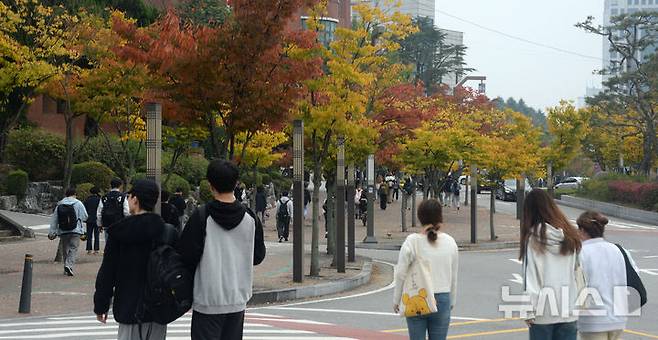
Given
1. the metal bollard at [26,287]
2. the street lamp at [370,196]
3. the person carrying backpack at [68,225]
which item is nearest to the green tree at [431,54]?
the street lamp at [370,196]

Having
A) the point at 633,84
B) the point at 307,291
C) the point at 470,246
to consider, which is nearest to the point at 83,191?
the point at 470,246

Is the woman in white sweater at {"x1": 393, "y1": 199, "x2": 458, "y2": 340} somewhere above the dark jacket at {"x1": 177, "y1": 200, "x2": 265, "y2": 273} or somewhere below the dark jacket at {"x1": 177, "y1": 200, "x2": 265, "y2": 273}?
below

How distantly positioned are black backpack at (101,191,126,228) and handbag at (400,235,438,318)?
484 inches

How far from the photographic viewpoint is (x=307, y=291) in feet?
55.6

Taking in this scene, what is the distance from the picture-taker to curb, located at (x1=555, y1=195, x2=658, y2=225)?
156 feet

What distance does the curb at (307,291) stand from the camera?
15961mm

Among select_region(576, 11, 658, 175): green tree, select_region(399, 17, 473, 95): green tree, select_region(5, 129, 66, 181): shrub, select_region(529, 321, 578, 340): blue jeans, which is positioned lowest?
select_region(529, 321, 578, 340): blue jeans

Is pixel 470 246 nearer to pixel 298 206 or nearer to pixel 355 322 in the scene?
pixel 298 206

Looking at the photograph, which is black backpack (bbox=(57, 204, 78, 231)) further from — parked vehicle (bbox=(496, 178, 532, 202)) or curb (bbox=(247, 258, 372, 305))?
parked vehicle (bbox=(496, 178, 532, 202))

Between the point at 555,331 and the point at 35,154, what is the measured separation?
31463mm

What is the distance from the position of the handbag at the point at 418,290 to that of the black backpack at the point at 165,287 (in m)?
1.85

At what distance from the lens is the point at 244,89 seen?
1612 cm

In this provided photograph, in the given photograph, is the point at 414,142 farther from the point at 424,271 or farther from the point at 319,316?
the point at 424,271

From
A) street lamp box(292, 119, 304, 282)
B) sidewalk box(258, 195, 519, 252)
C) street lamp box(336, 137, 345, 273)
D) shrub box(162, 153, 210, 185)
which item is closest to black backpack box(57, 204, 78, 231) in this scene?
street lamp box(292, 119, 304, 282)
